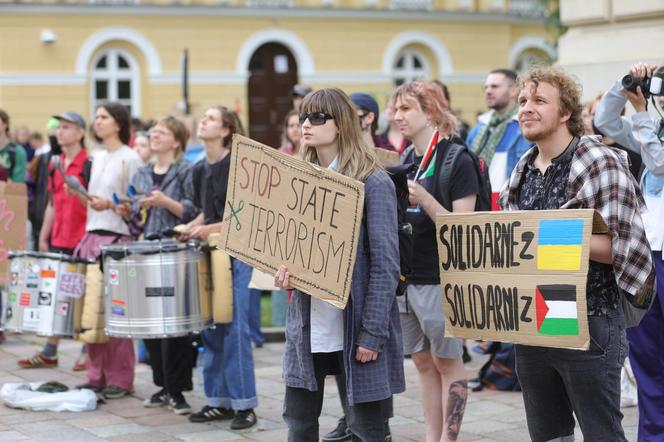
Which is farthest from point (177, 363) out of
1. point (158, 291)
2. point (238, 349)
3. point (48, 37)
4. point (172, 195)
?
point (48, 37)

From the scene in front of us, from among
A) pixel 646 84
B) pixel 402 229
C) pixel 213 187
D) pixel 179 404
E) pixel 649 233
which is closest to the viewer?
pixel 402 229

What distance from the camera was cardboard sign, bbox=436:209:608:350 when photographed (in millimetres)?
4375

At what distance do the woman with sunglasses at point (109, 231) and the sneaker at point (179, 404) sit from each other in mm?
680

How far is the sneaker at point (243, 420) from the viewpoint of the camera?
23.9ft

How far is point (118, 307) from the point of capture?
23.6 feet

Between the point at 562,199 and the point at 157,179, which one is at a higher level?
the point at 157,179

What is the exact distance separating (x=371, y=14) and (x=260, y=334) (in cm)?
2222

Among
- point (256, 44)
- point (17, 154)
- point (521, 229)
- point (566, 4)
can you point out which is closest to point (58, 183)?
point (17, 154)

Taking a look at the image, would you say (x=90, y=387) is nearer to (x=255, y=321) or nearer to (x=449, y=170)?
(x=255, y=321)

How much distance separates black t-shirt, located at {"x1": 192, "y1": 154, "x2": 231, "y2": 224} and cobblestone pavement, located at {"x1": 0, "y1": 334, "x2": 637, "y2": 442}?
136 cm

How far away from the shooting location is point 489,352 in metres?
8.65

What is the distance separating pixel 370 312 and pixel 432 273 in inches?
50.8

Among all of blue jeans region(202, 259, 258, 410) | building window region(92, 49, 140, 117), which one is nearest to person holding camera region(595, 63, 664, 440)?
blue jeans region(202, 259, 258, 410)

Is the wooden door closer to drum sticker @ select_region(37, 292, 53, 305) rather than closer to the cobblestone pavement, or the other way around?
the cobblestone pavement
